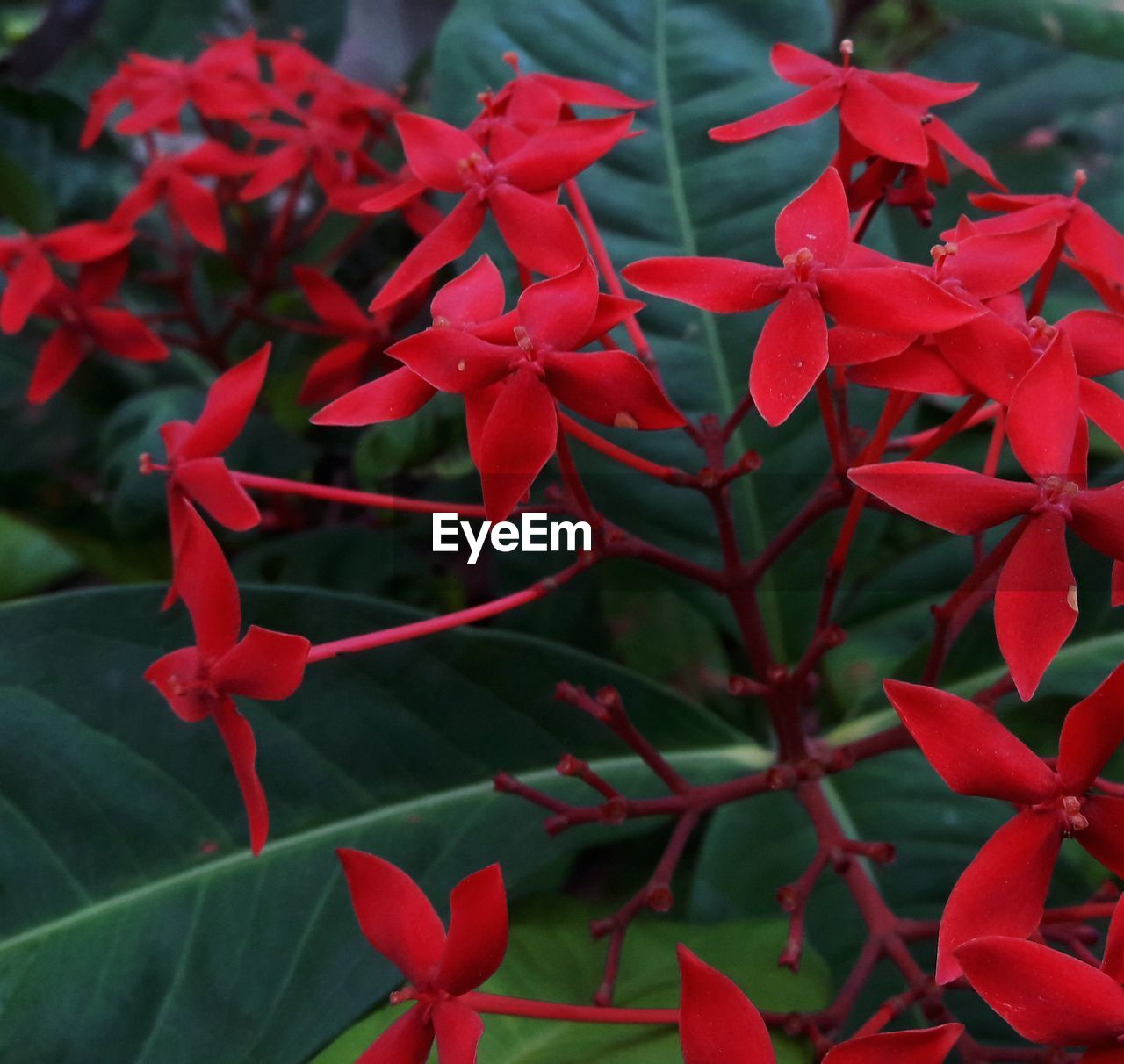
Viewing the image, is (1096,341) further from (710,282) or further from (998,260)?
(710,282)

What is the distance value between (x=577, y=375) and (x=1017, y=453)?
0.58 ft

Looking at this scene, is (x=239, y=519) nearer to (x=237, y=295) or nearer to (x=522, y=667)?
(x=522, y=667)

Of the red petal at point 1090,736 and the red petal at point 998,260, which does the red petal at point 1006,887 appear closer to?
the red petal at point 1090,736

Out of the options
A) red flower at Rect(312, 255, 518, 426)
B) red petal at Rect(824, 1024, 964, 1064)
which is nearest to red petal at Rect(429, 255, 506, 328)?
red flower at Rect(312, 255, 518, 426)

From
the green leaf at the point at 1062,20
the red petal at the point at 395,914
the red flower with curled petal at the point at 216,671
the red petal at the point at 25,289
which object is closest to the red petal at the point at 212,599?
the red flower with curled petal at the point at 216,671

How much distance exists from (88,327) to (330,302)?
0.18 metres

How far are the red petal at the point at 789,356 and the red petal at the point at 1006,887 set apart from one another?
182mm

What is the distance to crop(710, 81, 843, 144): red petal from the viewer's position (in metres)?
0.54

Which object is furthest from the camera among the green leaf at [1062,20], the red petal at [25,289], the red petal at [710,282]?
the green leaf at [1062,20]

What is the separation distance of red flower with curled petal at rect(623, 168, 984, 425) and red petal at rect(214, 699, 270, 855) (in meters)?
0.26

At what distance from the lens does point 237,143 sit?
112cm

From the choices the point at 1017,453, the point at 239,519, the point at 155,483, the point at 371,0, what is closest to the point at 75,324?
the point at 155,483

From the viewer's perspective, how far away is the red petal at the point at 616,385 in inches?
16.8

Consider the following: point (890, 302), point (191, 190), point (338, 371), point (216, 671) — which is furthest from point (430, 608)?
point (890, 302)
